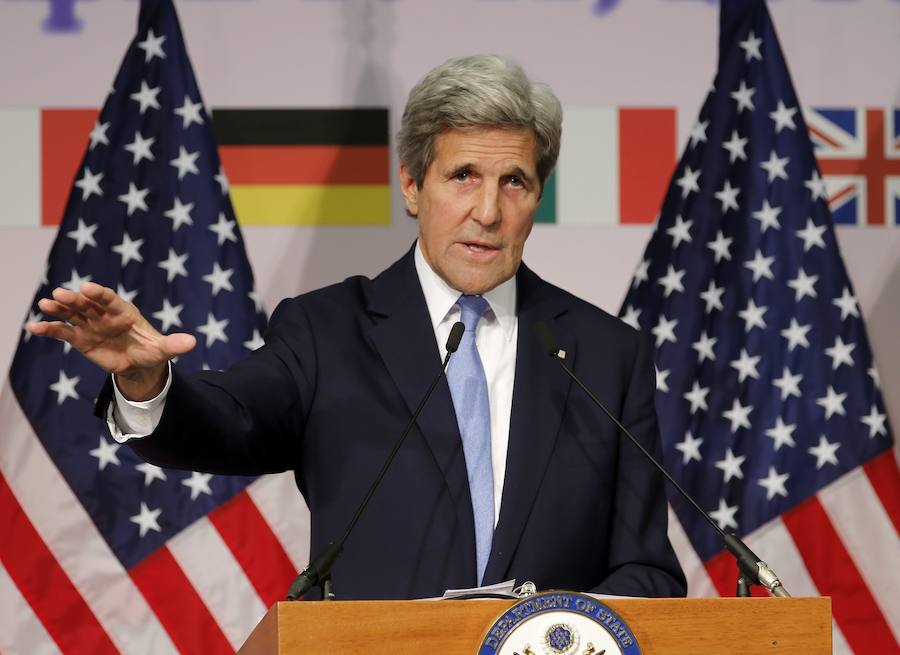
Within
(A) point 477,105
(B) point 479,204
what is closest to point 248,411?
(B) point 479,204

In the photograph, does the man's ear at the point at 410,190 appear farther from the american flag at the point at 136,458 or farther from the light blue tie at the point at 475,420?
the american flag at the point at 136,458

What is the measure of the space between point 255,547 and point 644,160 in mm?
1517

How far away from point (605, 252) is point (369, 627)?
2.43m

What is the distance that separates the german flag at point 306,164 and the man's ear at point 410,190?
1.28 meters

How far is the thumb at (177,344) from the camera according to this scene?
1.78 metres

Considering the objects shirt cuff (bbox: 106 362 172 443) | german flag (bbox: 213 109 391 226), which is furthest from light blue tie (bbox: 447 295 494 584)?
german flag (bbox: 213 109 391 226)

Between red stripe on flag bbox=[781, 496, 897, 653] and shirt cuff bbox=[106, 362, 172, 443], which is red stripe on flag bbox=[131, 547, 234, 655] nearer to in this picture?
red stripe on flag bbox=[781, 496, 897, 653]

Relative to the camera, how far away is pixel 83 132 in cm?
388

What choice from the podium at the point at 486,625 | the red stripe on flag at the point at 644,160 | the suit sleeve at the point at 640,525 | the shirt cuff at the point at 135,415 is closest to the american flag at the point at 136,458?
the red stripe on flag at the point at 644,160

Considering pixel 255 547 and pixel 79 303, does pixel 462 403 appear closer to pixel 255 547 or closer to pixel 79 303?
pixel 79 303

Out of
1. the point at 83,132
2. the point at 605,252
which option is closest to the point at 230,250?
the point at 83,132

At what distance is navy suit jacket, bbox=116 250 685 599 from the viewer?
2.22 meters

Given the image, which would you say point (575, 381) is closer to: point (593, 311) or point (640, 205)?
point (593, 311)

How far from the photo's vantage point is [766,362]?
3912 mm
